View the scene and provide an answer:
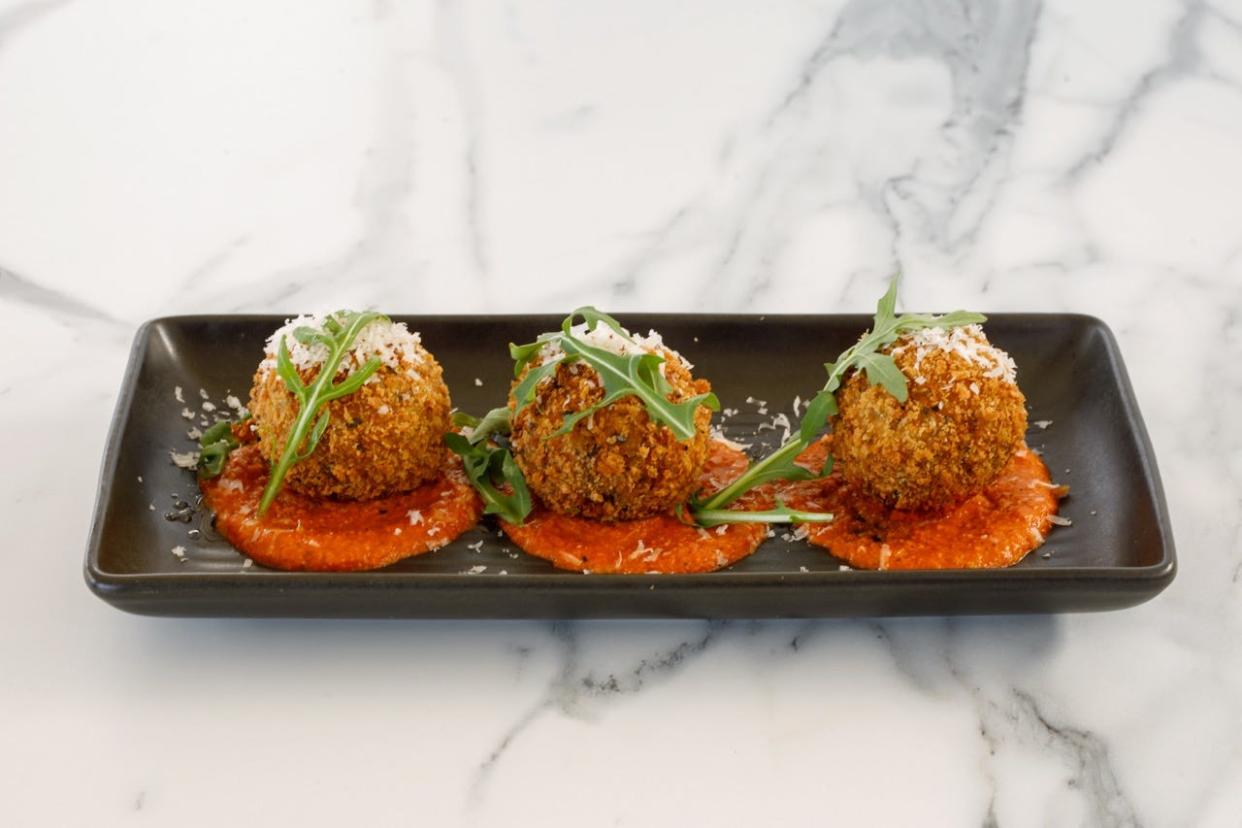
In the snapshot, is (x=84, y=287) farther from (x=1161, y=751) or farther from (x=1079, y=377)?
(x=1161, y=751)

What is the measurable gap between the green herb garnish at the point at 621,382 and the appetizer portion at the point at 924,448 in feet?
1.42

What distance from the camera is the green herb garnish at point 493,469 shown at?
4.19 m

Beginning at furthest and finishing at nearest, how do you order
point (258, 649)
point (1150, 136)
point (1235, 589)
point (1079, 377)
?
point (1150, 136), point (1079, 377), point (1235, 589), point (258, 649)

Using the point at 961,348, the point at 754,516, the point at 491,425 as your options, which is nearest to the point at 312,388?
the point at 491,425

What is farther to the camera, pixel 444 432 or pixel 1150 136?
pixel 1150 136

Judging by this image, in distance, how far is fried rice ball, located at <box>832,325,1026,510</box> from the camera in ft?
13.3

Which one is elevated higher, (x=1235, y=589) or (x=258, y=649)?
(x=258, y=649)

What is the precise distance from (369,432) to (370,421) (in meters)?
0.03

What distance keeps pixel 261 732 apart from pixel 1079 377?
269cm

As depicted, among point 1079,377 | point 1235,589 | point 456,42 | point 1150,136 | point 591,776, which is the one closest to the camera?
point 591,776

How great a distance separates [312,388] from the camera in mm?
4051

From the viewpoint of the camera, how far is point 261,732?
3816mm

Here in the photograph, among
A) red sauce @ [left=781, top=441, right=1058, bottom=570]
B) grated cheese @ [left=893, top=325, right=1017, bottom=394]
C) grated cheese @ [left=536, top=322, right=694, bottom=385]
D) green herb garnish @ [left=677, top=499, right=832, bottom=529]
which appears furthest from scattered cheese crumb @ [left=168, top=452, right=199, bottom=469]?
grated cheese @ [left=893, top=325, right=1017, bottom=394]

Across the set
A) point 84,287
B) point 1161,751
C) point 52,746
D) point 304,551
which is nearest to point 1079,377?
point 1161,751
